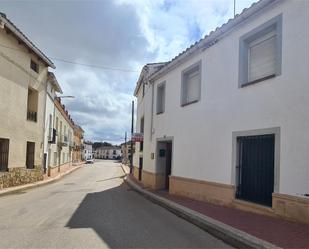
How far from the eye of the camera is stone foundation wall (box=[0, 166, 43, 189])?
20.3 metres

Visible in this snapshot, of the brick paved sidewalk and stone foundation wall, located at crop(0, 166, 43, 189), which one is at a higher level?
the brick paved sidewalk

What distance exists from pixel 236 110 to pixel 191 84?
177 inches

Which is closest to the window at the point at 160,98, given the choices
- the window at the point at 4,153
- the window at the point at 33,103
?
the window at the point at 4,153

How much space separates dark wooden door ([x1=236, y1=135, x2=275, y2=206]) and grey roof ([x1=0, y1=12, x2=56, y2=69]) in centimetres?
1226

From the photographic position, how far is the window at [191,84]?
49.9 feet

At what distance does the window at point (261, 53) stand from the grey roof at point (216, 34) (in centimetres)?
47

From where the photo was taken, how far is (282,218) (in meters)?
9.31

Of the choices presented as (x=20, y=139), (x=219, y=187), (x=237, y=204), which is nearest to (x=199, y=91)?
(x=219, y=187)

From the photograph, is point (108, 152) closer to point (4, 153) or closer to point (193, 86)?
point (4, 153)

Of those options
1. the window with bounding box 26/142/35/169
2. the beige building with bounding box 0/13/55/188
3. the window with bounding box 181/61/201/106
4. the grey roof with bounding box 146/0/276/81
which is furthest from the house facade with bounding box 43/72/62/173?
the window with bounding box 181/61/201/106

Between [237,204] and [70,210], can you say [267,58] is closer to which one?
[237,204]

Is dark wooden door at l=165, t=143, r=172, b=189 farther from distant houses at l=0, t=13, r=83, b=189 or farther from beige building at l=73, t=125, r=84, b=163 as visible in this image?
beige building at l=73, t=125, r=84, b=163

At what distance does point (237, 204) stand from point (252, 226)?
2.79 meters

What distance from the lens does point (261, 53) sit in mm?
11148
